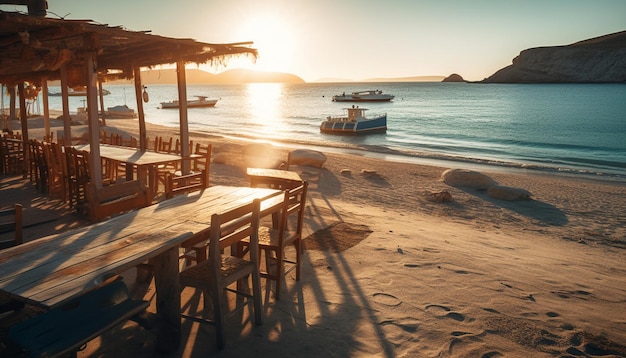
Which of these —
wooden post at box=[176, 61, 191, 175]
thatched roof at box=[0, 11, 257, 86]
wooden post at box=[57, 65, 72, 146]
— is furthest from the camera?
wooden post at box=[176, 61, 191, 175]

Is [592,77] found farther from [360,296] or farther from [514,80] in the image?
[360,296]

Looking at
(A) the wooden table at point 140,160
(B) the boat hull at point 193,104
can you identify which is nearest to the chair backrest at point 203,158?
(A) the wooden table at point 140,160

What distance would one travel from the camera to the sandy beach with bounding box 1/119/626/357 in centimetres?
332

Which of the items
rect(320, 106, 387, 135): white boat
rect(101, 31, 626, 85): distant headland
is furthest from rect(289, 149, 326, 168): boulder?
rect(101, 31, 626, 85): distant headland

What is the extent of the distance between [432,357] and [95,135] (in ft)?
20.4

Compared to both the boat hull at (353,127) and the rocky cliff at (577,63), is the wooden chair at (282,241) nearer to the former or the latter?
the boat hull at (353,127)

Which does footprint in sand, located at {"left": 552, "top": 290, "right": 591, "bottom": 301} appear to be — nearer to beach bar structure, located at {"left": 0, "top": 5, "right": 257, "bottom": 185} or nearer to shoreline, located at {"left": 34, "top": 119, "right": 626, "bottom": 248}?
shoreline, located at {"left": 34, "top": 119, "right": 626, "bottom": 248}

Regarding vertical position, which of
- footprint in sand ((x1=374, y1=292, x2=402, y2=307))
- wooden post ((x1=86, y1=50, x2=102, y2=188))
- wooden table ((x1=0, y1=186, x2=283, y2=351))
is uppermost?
wooden post ((x1=86, y1=50, x2=102, y2=188))

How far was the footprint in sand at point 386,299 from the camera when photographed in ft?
13.2

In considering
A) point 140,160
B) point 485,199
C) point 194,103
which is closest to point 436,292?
point 140,160

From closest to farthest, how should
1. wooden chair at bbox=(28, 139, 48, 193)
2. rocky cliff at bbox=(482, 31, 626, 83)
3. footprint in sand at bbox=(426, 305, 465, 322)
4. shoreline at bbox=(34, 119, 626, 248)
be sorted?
1. footprint in sand at bbox=(426, 305, 465, 322)
2. wooden chair at bbox=(28, 139, 48, 193)
3. shoreline at bbox=(34, 119, 626, 248)
4. rocky cliff at bbox=(482, 31, 626, 83)

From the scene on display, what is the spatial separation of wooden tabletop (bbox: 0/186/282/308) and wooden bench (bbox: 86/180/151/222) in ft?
2.64

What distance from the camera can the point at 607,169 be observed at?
62.9 ft

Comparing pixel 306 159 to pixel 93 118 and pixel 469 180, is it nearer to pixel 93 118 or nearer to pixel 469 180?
pixel 469 180
